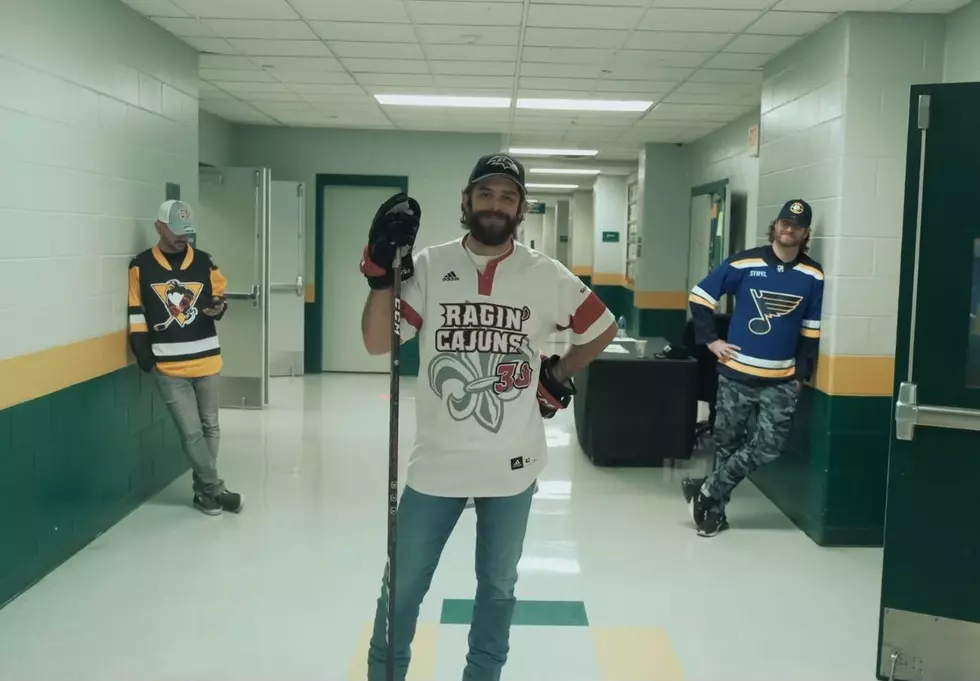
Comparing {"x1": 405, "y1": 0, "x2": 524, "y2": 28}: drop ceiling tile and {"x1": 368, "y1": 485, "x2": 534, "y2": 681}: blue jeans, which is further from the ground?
{"x1": 405, "y1": 0, "x2": 524, "y2": 28}: drop ceiling tile

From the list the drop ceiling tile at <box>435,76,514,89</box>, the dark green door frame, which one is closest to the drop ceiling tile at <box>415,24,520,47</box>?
the drop ceiling tile at <box>435,76,514,89</box>

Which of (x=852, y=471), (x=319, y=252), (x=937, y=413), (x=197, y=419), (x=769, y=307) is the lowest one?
(x=852, y=471)

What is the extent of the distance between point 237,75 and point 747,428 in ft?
14.2

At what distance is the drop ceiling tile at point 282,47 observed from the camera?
5367 mm

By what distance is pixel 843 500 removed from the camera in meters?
4.50

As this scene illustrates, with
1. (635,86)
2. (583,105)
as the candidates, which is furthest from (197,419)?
(583,105)

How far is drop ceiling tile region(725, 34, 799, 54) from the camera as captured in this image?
4977mm

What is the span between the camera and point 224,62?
5996 mm

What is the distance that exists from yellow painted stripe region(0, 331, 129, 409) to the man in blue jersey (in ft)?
10.0

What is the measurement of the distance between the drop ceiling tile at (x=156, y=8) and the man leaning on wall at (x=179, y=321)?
1.01 metres

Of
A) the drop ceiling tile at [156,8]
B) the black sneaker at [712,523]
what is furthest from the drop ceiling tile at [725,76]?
the drop ceiling tile at [156,8]

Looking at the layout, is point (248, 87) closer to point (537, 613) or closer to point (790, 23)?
point (790, 23)

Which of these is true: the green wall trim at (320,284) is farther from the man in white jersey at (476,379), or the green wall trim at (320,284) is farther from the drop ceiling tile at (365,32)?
the man in white jersey at (476,379)

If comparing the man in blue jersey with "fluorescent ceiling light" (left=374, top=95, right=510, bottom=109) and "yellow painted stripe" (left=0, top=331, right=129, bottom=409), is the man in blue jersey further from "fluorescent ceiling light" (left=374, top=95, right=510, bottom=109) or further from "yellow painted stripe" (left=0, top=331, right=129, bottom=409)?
"fluorescent ceiling light" (left=374, top=95, right=510, bottom=109)
